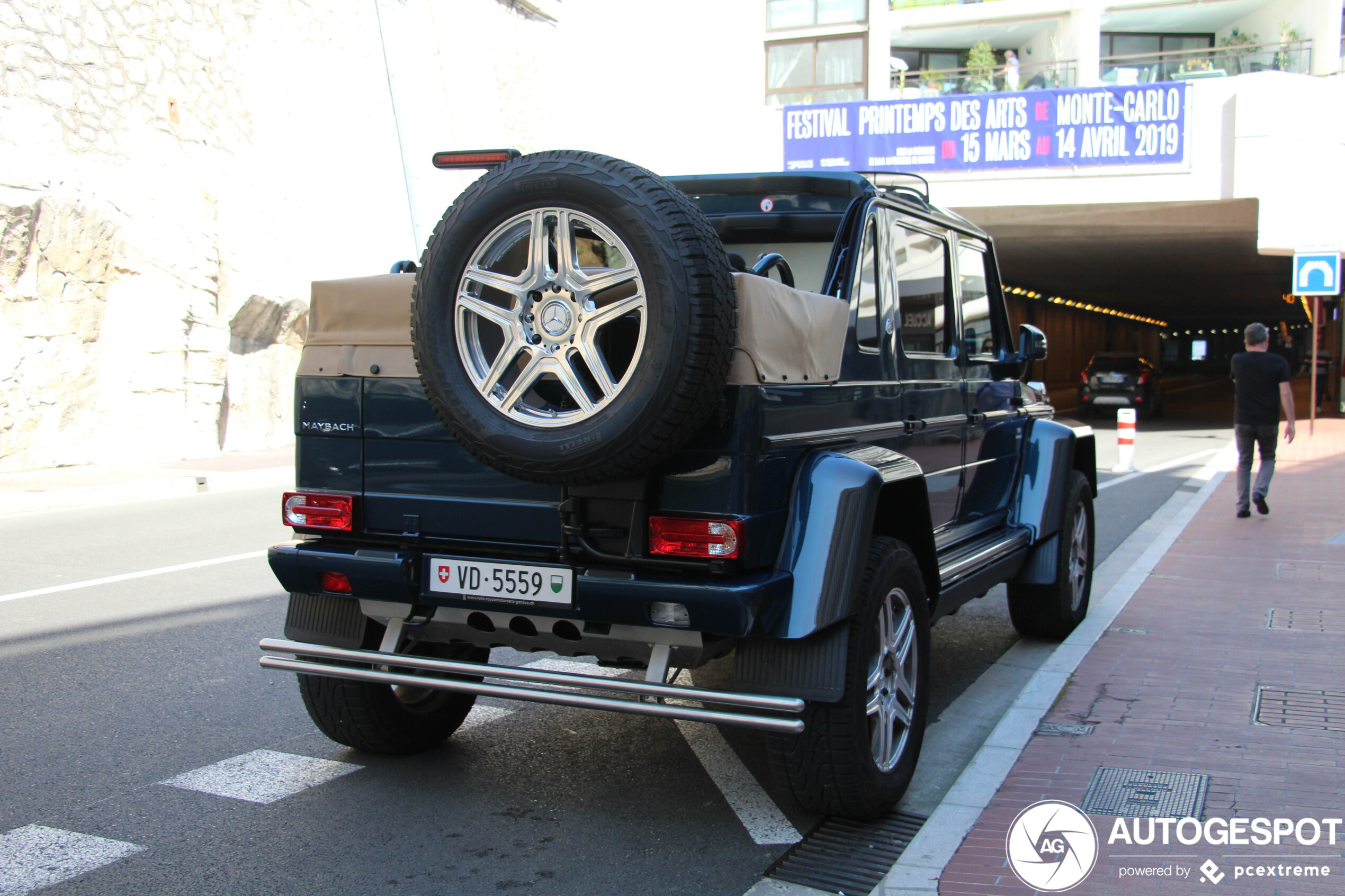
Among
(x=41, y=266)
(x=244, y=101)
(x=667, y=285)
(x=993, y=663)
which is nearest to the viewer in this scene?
(x=667, y=285)

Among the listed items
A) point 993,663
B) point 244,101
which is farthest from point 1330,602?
point 244,101

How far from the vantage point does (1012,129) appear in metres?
22.7

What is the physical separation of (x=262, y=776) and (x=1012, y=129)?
21.7m

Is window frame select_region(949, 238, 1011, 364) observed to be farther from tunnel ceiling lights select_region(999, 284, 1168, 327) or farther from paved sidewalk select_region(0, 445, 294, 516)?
tunnel ceiling lights select_region(999, 284, 1168, 327)

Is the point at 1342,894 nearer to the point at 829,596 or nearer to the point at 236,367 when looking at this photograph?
the point at 829,596

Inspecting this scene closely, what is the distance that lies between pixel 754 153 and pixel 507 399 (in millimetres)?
23398

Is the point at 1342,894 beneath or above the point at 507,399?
beneath

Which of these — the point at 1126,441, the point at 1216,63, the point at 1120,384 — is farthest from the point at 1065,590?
the point at 1120,384

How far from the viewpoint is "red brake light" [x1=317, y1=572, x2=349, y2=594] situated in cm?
367

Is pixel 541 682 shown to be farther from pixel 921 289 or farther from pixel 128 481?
pixel 128 481

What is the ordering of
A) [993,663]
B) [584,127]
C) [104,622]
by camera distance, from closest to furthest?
[993,663] → [104,622] → [584,127]

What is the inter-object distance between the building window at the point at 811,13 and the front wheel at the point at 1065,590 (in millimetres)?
25942

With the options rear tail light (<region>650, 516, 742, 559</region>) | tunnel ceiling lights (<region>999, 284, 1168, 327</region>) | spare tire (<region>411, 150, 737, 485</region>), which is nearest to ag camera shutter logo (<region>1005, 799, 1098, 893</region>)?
rear tail light (<region>650, 516, 742, 559</region>)

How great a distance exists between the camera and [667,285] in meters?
3.03
